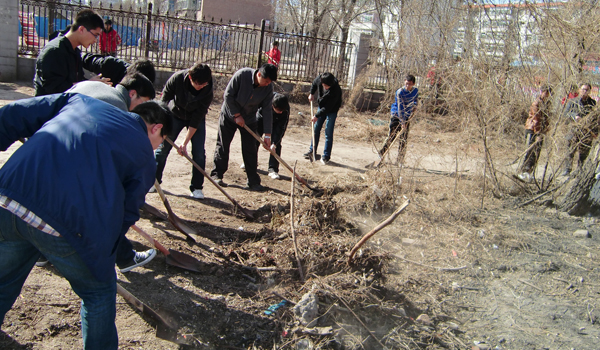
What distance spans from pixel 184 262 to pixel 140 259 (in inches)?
13.1

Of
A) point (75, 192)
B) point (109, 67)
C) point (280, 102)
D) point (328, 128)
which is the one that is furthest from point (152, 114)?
point (328, 128)

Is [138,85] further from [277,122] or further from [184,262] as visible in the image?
[277,122]

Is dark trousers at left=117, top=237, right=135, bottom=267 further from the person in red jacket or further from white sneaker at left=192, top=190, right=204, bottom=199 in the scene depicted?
the person in red jacket

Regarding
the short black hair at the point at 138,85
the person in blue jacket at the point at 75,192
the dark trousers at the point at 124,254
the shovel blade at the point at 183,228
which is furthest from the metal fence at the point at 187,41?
the person in blue jacket at the point at 75,192

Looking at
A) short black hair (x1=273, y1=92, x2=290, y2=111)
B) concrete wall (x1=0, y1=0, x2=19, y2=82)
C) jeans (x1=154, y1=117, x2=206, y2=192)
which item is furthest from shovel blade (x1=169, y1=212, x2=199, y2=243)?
concrete wall (x1=0, y1=0, x2=19, y2=82)

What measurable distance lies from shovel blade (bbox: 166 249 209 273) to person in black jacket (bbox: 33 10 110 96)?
1.59 metres

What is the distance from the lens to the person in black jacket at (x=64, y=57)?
11.0ft

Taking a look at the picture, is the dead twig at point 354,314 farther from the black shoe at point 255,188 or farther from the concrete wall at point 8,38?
the concrete wall at point 8,38

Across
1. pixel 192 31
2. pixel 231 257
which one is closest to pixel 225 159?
pixel 231 257

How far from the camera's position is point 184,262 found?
3.38m

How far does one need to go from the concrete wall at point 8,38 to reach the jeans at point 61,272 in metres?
9.61

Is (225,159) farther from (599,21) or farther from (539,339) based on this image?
(599,21)

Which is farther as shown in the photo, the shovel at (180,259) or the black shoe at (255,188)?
the black shoe at (255,188)

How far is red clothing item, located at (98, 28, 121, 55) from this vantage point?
10203 millimetres
